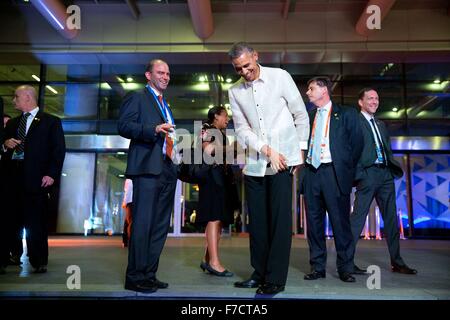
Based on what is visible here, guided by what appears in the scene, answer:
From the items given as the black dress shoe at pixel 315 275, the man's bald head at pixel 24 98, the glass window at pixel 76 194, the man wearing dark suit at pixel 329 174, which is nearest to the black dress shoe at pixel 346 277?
the man wearing dark suit at pixel 329 174

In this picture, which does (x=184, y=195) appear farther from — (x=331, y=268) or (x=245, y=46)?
(x=245, y=46)

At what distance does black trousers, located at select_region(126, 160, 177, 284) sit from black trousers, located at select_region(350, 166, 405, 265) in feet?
5.85

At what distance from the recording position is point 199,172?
3.49m

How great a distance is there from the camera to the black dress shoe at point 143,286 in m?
2.57

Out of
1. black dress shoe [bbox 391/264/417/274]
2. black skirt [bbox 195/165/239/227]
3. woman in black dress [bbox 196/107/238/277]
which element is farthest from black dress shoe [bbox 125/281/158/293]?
black dress shoe [bbox 391/264/417/274]

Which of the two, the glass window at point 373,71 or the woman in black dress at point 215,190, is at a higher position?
the glass window at point 373,71

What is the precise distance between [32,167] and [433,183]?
11.0m

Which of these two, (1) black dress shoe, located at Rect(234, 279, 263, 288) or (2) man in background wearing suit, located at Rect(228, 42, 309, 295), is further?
(1) black dress shoe, located at Rect(234, 279, 263, 288)

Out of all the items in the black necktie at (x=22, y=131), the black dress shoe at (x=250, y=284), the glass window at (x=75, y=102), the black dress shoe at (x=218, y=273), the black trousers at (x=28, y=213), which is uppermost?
the glass window at (x=75, y=102)

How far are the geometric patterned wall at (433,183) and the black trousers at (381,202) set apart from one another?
332 inches

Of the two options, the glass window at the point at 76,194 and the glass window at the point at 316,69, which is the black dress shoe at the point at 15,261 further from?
the glass window at the point at 316,69

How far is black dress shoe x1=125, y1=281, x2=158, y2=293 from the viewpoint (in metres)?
2.57

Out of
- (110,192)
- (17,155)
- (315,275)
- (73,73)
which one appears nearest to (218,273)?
(315,275)

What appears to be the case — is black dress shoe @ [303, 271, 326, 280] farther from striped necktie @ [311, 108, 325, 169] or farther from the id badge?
→ the id badge
